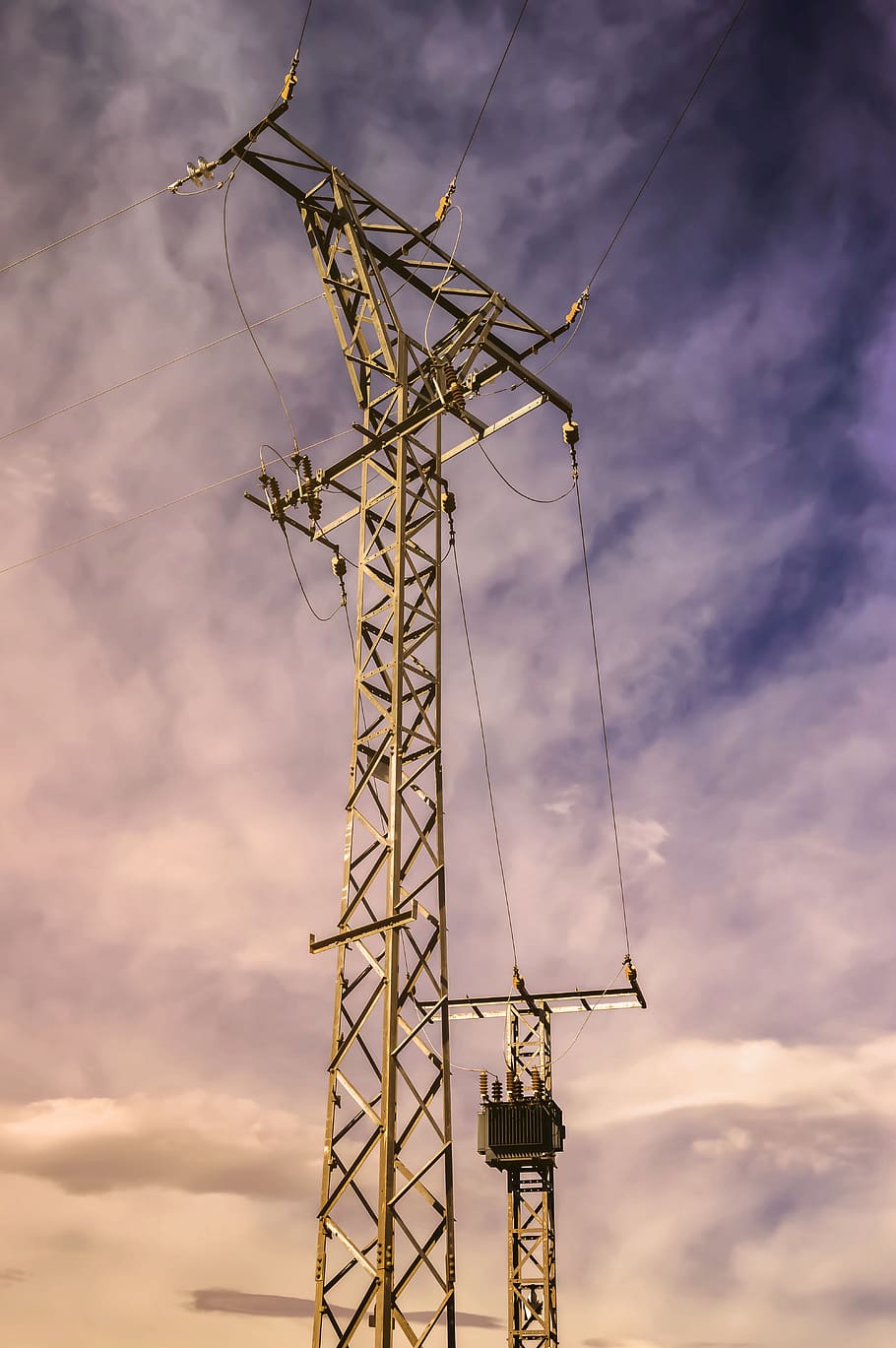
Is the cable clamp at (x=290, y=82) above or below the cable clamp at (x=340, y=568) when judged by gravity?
above

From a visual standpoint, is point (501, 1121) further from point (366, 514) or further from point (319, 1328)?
point (366, 514)

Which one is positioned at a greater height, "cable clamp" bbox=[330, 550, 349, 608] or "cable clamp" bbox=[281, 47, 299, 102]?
"cable clamp" bbox=[281, 47, 299, 102]

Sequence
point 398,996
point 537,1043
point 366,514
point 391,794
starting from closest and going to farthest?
point 398,996 → point 391,794 → point 366,514 → point 537,1043

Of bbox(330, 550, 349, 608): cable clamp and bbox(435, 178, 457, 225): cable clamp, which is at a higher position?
bbox(435, 178, 457, 225): cable clamp

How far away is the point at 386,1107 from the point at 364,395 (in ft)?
33.1

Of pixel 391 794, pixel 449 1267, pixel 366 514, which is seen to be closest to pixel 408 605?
pixel 366 514

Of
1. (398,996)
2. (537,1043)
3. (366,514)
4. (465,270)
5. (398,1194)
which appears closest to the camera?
(398,1194)

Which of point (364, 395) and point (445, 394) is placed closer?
point (445, 394)

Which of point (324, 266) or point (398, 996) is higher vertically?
point (324, 266)

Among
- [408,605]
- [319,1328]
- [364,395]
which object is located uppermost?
[364,395]

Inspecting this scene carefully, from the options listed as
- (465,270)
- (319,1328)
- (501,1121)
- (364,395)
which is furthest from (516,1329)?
(465,270)

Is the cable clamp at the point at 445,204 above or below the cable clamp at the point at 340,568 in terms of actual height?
above

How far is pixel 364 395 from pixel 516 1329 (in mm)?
18395

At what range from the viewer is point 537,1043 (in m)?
23.2
